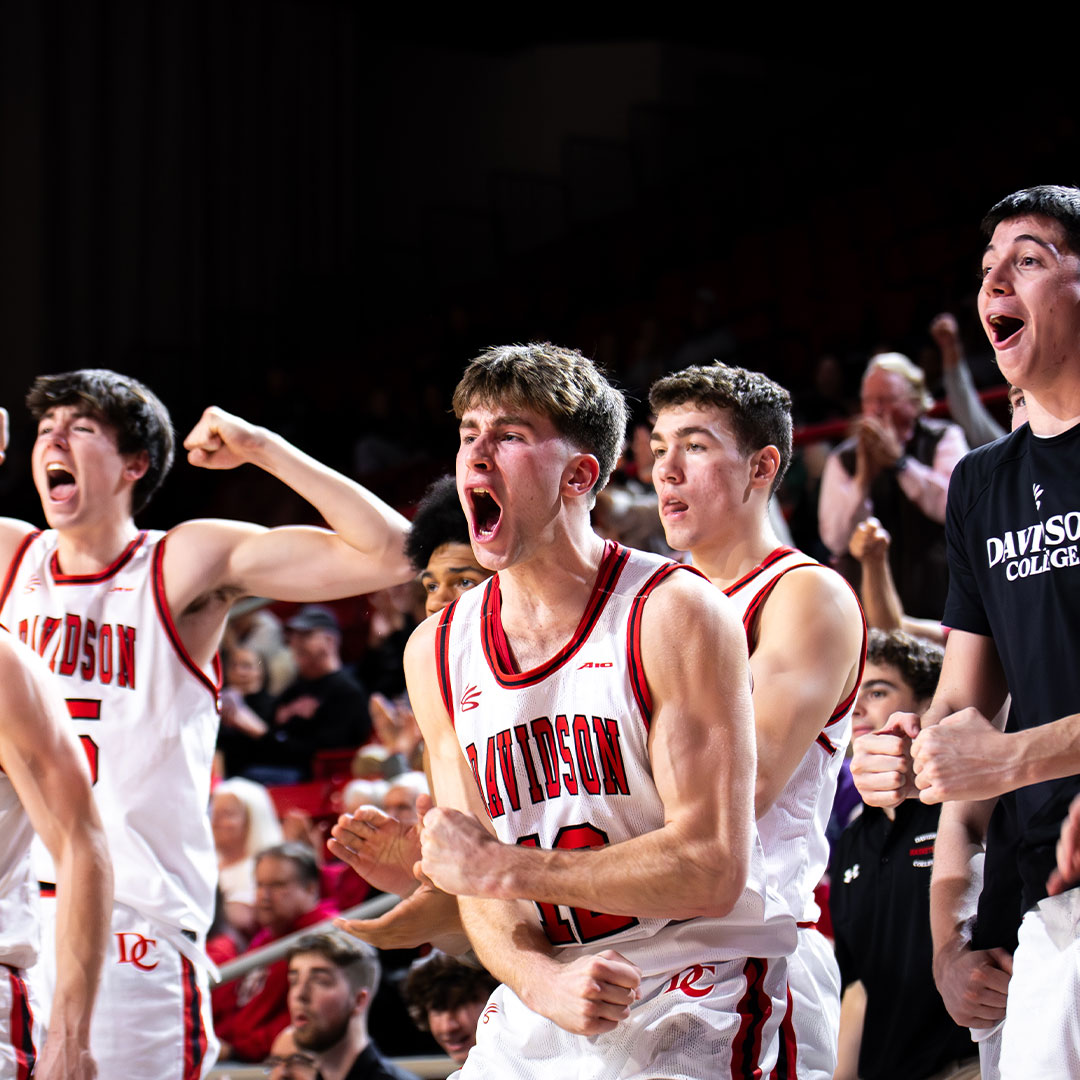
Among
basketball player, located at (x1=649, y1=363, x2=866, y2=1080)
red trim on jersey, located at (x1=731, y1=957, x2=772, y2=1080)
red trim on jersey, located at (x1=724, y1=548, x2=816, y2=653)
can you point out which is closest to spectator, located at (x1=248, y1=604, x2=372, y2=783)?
basketball player, located at (x1=649, y1=363, x2=866, y2=1080)

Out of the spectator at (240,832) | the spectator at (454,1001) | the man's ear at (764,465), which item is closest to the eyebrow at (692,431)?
the man's ear at (764,465)

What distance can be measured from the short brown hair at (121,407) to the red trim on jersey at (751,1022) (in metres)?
2.24

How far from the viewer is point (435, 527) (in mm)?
3727

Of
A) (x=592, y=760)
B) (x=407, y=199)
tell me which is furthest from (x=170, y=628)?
(x=407, y=199)

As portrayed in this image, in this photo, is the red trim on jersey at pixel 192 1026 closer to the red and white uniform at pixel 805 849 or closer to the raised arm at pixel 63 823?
the raised arm at pixel 63 823

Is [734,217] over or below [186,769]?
over

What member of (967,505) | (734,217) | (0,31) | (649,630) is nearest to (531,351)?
(649,630)

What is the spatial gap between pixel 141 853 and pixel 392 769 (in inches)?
122

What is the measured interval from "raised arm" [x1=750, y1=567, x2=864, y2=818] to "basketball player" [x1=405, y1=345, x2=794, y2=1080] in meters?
0.34

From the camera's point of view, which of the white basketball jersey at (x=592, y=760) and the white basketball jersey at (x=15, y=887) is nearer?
the white basketball jersey at (x=592, y=760)

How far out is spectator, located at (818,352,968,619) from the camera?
5367mm

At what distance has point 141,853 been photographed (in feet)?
11.5

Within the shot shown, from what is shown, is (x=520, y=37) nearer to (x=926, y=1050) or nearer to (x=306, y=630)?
(x=306, y=630)

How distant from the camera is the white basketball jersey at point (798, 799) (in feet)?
9.46
